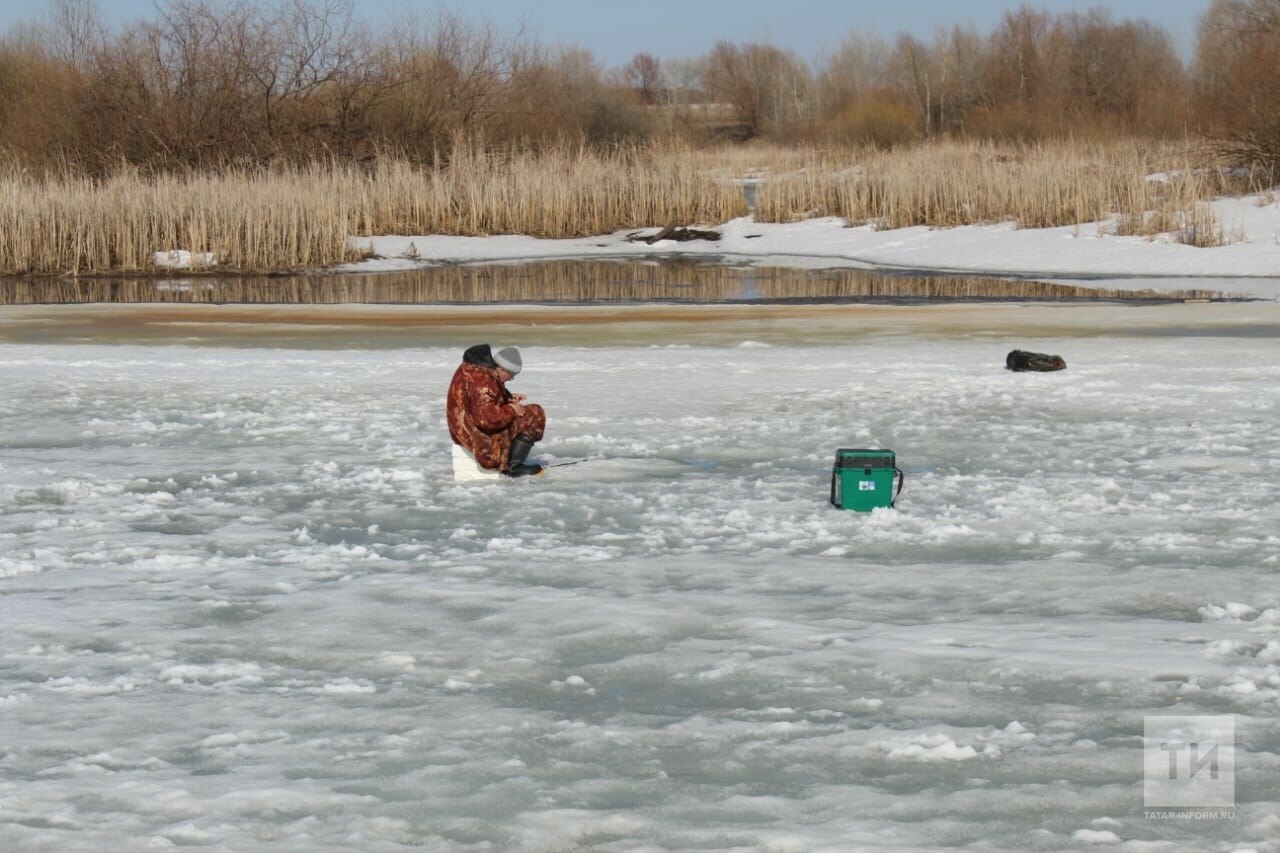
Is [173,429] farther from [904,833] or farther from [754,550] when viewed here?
[904,833]

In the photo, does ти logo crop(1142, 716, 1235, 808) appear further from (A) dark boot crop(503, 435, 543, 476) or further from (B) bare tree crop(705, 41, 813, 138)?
(B) bare tree crop(705, 41, 813, 138)

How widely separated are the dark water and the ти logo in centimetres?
1393

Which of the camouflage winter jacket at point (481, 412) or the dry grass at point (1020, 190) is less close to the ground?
the dry grass at point (1020, 190)

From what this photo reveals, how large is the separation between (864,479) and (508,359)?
6.45 feet

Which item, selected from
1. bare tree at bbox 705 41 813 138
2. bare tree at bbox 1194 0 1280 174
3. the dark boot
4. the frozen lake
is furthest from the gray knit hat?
bare tree at bbox 705 41 813 138

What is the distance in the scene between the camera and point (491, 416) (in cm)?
785

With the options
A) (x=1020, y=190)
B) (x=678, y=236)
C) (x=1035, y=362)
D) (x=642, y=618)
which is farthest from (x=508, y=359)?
(x=678, y=236)

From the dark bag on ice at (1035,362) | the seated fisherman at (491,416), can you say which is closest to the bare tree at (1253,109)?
the dark bag on ice at (1035,362)

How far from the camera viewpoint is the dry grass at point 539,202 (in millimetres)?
24203

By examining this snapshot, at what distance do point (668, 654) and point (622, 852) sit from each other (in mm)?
1502

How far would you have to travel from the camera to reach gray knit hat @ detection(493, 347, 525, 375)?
308 inches

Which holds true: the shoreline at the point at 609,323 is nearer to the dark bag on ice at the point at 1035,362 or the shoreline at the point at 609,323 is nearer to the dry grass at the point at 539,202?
the dark bag on ice at the point at 1035,362

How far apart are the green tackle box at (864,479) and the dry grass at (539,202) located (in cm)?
1635

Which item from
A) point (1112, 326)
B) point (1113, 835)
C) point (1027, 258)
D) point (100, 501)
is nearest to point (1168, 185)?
point (1027, 258)
